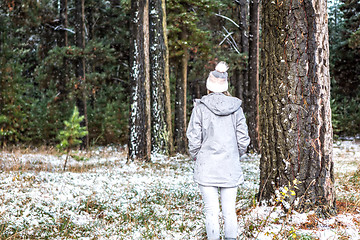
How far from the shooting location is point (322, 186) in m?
4.51

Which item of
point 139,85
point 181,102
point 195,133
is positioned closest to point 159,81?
point 139,85

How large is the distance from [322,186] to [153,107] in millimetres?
8544

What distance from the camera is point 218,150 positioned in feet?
12.7

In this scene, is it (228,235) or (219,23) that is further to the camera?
(219,23)

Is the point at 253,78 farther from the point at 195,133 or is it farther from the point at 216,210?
the point at 216,210

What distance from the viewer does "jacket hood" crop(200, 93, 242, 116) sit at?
3893mm

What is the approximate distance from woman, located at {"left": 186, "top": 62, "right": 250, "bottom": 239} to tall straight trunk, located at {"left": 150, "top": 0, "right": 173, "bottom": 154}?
8254mm

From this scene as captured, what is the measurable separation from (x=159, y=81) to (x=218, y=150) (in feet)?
29.6

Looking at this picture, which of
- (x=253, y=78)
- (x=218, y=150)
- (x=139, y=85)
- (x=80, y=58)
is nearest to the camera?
(x=218, y=150)

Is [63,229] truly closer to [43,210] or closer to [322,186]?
[43,210]

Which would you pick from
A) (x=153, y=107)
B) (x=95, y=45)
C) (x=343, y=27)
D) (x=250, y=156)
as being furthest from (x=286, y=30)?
(x=343, y=27)

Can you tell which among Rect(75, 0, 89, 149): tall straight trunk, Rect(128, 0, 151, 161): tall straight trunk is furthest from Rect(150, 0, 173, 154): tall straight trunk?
Rect(75, 0, 89, 149): tall straight trunk

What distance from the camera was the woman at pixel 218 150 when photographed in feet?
12.6

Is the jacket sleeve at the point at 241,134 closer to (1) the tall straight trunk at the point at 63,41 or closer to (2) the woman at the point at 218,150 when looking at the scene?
(2) the woman at the point at 218,150
